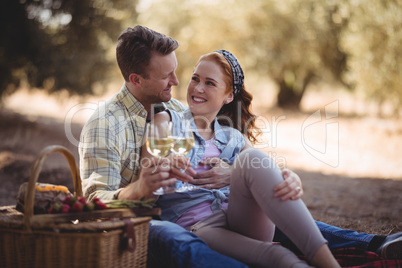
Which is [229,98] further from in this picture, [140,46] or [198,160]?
[140,46]

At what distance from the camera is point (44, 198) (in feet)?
7.10

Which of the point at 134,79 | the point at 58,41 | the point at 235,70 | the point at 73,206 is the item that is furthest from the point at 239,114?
the point at 58,41

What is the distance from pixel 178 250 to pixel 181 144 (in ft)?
2.02

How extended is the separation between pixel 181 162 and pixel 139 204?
0.34 m

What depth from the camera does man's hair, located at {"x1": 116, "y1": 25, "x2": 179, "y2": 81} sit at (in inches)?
120

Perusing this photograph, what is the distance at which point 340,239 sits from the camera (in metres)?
2.84

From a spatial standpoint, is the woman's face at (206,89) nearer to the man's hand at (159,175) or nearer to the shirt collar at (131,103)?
the shirt collar at (131,103)

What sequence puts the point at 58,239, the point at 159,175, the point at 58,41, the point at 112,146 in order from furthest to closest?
the point at 58,41
the point at 112,146
the point at 159,175
the point at 58,239

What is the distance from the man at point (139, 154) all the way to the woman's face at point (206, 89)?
0.21 m

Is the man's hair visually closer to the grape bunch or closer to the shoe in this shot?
the grape bunch

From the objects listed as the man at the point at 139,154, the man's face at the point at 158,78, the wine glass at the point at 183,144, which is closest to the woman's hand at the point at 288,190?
the man at the point at 139,154

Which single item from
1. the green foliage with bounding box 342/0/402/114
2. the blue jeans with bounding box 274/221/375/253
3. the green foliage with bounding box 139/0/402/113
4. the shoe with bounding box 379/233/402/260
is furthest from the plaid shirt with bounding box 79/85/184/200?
the green foliage with bounding box 139/0/402/113

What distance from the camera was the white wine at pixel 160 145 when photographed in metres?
2.30

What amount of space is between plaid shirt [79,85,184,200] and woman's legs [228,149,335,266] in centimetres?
78
